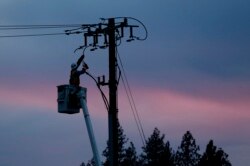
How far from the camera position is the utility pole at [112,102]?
24.0 metres

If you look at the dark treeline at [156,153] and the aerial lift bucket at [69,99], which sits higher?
the dark treeline at [156,153]

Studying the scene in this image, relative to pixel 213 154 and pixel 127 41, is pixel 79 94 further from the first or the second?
pixel 213 154

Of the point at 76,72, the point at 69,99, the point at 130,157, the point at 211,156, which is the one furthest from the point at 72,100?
the point at 130,157

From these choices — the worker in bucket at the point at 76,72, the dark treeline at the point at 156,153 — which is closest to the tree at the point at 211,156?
the dark treeline at the point at 156,153

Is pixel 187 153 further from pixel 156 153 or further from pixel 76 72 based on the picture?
pixel 76 72

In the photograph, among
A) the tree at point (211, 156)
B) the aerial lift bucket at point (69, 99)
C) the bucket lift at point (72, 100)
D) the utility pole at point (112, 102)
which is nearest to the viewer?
the utility pole at point (112, 102)

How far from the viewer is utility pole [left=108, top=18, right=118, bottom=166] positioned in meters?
24.0

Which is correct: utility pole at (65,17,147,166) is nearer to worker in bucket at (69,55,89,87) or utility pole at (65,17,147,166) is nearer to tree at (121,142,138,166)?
worker in bucket at (69,55,89,87)

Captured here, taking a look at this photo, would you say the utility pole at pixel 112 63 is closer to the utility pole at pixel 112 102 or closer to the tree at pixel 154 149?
the utility pole at pixel 112 102

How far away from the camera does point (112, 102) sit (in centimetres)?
2452

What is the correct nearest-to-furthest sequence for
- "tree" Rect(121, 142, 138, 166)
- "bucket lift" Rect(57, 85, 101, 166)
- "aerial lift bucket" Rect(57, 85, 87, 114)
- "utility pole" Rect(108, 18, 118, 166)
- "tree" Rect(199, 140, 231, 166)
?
"utility pole" Rect(108, 18, 118, 166) < "bucket lift" Rect(57, 85, 101, 166) < "aerial lift bucket" Rect(57, 85, 87, 114) < "tree" Rect(199, 140, 231, 166) < "tree" Rect(121, 142, 138, 166)

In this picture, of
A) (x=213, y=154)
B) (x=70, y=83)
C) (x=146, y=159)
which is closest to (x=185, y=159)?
(x=146, y=159)

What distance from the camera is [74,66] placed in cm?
2611

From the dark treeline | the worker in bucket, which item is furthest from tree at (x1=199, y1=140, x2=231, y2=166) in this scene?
the worker in bucket
